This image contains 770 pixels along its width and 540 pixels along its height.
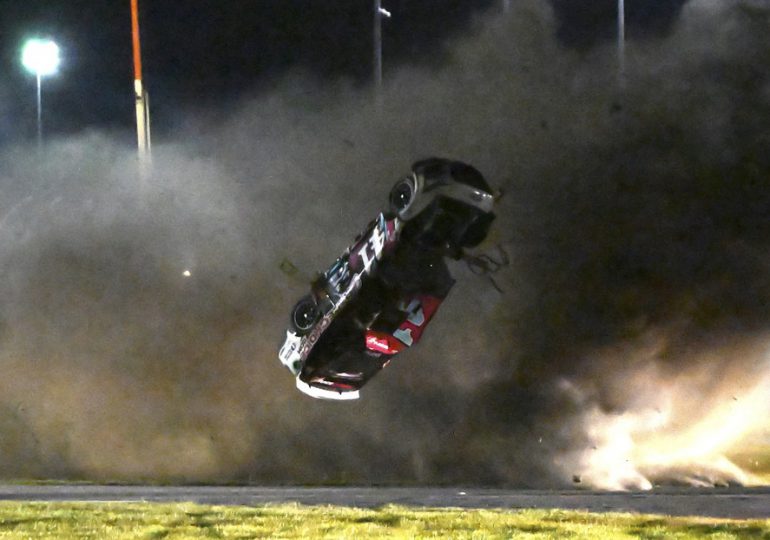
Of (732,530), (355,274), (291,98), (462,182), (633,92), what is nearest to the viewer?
(732,530)

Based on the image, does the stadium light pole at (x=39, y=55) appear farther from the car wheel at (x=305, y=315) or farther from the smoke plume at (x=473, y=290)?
the car wheel at (x=305, y=315)

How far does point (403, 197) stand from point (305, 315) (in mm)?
2986

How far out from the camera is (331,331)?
19.0 metres

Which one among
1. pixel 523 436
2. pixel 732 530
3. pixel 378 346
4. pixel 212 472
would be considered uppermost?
pixel 732 530

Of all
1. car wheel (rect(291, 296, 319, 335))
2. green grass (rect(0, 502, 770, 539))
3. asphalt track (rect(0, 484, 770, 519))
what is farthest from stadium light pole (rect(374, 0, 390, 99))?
green grass (rect(0, 502, 770, 539))

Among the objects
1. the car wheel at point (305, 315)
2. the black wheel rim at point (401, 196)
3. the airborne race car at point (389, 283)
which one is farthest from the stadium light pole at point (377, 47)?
the black wheel rim at point (401, 196)

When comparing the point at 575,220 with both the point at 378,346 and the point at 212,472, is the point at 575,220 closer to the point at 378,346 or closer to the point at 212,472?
the point at 378,346

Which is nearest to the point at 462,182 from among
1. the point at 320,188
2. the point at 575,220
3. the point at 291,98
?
the point at 575,220

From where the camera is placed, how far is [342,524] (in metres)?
13.6

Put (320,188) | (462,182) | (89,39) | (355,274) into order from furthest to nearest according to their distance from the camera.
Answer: (89,39) < (320,188) < (355,274) < (462,182)

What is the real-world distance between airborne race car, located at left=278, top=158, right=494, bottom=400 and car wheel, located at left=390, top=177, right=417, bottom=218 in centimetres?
1

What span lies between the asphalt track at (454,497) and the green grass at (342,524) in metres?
1.21

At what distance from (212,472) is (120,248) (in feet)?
16.9

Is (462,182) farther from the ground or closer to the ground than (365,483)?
farther from the ground
